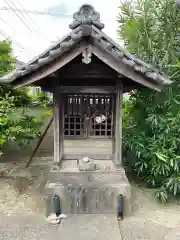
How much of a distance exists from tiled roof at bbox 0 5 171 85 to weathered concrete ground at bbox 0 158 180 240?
2560 mm

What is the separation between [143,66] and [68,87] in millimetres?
1682

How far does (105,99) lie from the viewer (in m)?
5.60

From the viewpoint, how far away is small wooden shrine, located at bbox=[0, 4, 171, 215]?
4293mm

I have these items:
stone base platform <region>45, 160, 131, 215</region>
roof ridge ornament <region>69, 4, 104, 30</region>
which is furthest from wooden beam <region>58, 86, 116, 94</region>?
stone base platform <region>45, 160, 131, 215</region>

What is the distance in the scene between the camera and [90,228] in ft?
14.0

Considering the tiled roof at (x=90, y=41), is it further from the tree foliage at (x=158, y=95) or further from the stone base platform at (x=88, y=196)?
the stone base platform at (x=88, y=196)

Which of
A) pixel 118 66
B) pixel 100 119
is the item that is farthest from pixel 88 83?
pixel 118 66

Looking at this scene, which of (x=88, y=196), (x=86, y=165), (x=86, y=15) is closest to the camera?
(x=86, y=15)

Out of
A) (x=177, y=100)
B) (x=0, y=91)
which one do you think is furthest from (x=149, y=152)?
(x=0, y=91)

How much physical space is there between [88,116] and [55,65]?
1608mm

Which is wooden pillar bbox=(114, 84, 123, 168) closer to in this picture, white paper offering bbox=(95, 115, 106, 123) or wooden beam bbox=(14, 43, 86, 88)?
white paper offering bbox=(95, 115, 106, 123)

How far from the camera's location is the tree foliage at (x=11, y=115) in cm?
635

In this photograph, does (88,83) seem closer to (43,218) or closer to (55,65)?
(55,65)

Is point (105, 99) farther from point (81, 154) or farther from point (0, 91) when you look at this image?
point (0, 91)
